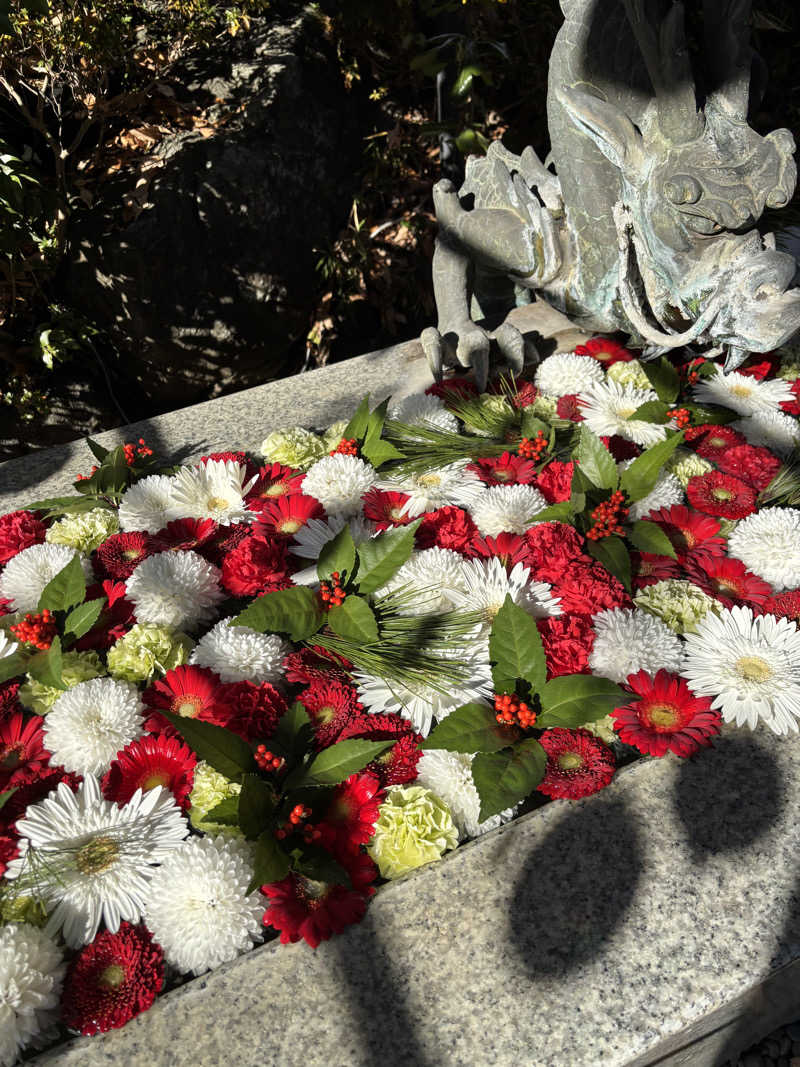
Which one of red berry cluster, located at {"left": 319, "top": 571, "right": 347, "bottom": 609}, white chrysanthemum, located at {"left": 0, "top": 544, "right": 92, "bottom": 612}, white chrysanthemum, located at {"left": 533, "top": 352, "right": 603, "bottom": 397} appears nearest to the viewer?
red berry cluster, located at {"left": 319, "top": 571, "right": 347, "bottom": 609}

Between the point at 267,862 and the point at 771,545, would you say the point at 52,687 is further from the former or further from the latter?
the point at 771,545

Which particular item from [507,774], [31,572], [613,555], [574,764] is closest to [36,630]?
[31,572]

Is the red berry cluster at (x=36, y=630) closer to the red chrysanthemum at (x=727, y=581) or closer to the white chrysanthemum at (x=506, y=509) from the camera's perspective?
the white chrysanthemum at (x=506, y=509)

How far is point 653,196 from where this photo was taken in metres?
1.87

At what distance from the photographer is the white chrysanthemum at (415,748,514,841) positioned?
1.26m

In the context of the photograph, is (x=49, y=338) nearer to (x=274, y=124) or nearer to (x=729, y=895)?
(x=274, y=124)

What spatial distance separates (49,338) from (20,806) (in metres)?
2.80

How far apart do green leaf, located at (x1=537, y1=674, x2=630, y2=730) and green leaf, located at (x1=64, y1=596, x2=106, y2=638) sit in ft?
3.00

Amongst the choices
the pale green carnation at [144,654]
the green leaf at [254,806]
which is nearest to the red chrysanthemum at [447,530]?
the pale green carnation at [144,654]

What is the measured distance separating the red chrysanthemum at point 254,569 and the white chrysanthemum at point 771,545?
101 cm

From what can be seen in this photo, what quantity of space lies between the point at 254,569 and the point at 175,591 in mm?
170

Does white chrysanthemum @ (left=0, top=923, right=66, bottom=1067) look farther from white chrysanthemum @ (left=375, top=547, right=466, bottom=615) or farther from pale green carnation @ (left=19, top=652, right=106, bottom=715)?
white chrysanthemum @ (left=375, top=547, right=466, bottom=615)

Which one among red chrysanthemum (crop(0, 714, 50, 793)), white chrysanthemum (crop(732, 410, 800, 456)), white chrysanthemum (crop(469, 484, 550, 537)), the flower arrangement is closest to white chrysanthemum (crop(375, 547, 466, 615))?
the flower arrangement

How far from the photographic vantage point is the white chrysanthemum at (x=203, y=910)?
3.65 feet
